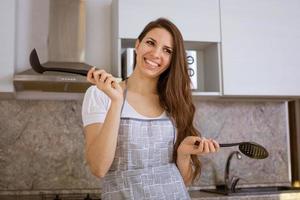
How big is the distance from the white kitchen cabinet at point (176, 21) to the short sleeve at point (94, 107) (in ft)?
3.63

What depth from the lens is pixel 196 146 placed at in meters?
1.12

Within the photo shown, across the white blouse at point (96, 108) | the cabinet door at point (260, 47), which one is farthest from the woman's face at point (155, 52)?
the cabinet door at point (260, 47)

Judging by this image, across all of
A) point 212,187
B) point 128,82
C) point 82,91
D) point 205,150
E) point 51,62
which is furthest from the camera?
point 212,187

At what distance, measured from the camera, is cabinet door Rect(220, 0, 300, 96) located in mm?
2305

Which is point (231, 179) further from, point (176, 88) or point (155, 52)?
point (155, 52)

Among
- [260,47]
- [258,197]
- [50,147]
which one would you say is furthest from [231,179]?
[50,147]

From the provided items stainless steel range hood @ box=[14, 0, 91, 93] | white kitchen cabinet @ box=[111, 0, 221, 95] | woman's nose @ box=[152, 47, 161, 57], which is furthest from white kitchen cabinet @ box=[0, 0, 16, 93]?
woman's nose @ box=[152, 47, 161, 57]

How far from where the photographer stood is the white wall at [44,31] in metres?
2.33

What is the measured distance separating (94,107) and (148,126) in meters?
0.18

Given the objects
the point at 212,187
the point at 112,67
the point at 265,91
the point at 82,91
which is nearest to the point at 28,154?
the point at 82,91

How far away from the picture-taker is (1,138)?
2273mm

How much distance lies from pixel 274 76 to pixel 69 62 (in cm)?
127

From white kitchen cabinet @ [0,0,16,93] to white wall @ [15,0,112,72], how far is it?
212 mm

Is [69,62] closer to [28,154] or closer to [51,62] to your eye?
[51,62]
